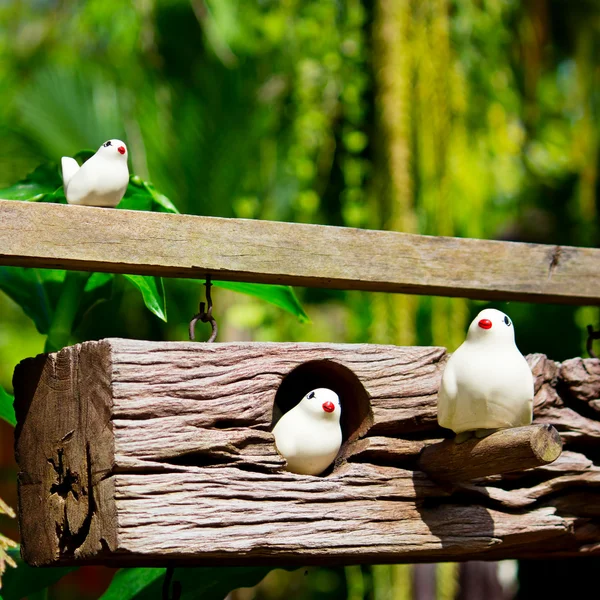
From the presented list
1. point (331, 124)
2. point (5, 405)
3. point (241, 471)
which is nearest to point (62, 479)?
point (241, 471)

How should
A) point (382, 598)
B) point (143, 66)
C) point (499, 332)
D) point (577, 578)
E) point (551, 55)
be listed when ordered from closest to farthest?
point (499, 332) → point (382, 598) → point (577, 578) → point (143, 66) → point (551, 55)

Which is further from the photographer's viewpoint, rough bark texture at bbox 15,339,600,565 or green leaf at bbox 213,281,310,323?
green leaf at bbox 213,281,310,323

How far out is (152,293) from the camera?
1.27 meters

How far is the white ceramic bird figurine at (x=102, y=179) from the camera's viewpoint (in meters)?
1.14

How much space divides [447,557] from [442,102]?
1.54 meters

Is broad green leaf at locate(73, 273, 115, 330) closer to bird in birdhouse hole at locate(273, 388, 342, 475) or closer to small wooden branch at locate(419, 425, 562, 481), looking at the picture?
bird in birdhouse hole at locate(273, 388, 342, 475)

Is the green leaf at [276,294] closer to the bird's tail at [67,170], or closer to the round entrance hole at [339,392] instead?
the round entrance hole at [339,392]

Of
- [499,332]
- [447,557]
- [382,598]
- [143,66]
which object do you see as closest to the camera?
[499,332]

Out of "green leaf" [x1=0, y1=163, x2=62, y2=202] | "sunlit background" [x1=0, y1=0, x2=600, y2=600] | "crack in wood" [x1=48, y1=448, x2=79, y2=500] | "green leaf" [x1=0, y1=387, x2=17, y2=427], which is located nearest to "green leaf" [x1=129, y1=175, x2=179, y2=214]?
"green leaf" [x1=0, y1=163, x2=62, y2=202]

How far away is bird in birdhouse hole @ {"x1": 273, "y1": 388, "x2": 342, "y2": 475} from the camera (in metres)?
1.11

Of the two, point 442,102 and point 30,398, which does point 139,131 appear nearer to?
point 442,102

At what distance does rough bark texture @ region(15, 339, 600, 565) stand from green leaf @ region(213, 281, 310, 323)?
125 mm

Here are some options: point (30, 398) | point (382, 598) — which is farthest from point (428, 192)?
point (30, 398)

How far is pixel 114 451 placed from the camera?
0.98 metres
